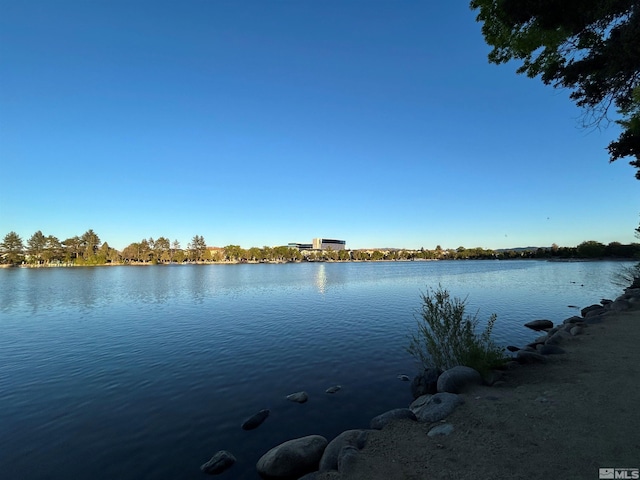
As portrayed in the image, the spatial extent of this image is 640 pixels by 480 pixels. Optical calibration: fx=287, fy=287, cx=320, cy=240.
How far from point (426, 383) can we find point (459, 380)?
138cm

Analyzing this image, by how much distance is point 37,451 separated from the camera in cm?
808

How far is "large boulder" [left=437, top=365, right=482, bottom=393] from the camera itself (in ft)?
29.5

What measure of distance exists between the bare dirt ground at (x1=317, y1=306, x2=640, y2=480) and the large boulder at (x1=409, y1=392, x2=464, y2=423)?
18cm

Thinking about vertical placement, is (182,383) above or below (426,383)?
below

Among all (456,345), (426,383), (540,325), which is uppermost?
(456,345)

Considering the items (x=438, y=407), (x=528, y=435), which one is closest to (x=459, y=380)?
(x=438, y=407)

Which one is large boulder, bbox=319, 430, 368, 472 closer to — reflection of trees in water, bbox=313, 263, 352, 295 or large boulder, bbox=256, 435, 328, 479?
large boulder, bbox=256, 435, 328, 479

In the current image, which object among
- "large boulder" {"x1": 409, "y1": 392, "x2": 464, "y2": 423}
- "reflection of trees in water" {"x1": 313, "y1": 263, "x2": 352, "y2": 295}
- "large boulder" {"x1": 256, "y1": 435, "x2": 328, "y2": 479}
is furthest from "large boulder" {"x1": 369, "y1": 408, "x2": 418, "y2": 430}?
"reflection of trees in water" {"x1": 313, "y1": 263, "x2": 352, "y2": 295}

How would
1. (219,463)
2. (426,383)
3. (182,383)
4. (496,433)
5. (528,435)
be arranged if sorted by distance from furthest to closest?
(182,383) < (426,383) < (219,463) < (496,433) < (528,435)

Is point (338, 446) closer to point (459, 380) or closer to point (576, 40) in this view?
point (459, 380)

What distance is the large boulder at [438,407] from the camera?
24.2 feet

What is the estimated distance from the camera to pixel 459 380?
30.1 ft

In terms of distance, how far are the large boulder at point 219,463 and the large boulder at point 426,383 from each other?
6410 millimetres

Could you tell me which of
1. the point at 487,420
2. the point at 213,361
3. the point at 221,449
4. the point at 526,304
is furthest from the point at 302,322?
the point at 526,304
